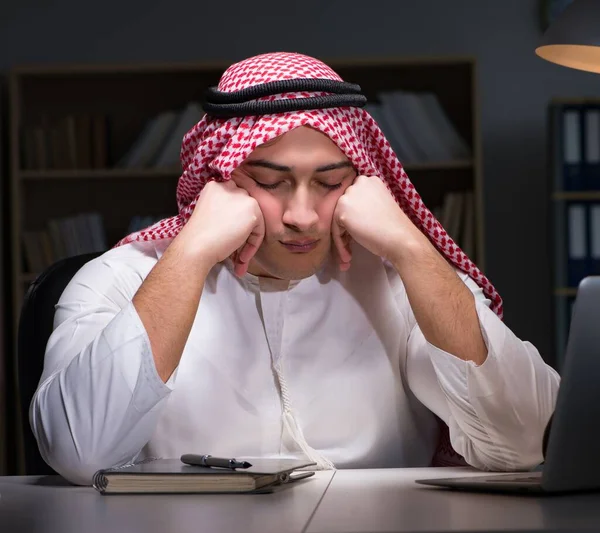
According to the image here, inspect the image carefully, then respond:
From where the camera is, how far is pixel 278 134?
166cm

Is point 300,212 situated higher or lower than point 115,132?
lower

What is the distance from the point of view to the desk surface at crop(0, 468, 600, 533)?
0.94 m

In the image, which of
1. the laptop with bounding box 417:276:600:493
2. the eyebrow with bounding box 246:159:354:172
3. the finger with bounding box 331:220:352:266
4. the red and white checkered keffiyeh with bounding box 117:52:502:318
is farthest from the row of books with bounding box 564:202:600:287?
the laptop with bounding box 417:276:600:493

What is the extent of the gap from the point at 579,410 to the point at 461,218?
3448mm

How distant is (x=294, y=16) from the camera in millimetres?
4730

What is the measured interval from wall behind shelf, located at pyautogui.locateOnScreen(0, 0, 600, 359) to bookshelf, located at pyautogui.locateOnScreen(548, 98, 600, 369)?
0.44 metres

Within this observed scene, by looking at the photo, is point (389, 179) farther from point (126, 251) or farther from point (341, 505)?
point (341, 505)

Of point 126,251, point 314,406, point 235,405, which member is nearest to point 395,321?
point 314,406

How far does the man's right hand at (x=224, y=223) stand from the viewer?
162 centimetres

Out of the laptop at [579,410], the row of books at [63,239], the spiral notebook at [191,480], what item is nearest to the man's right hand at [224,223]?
the spiral notebook at [191,480]

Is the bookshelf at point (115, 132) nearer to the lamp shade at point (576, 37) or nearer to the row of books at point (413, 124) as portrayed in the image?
the row of books at point (413, 124)

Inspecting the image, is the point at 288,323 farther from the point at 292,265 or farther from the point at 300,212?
the point at 300,212

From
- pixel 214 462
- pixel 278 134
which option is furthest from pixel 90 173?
pixel 214 462

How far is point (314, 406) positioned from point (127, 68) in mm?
2989
